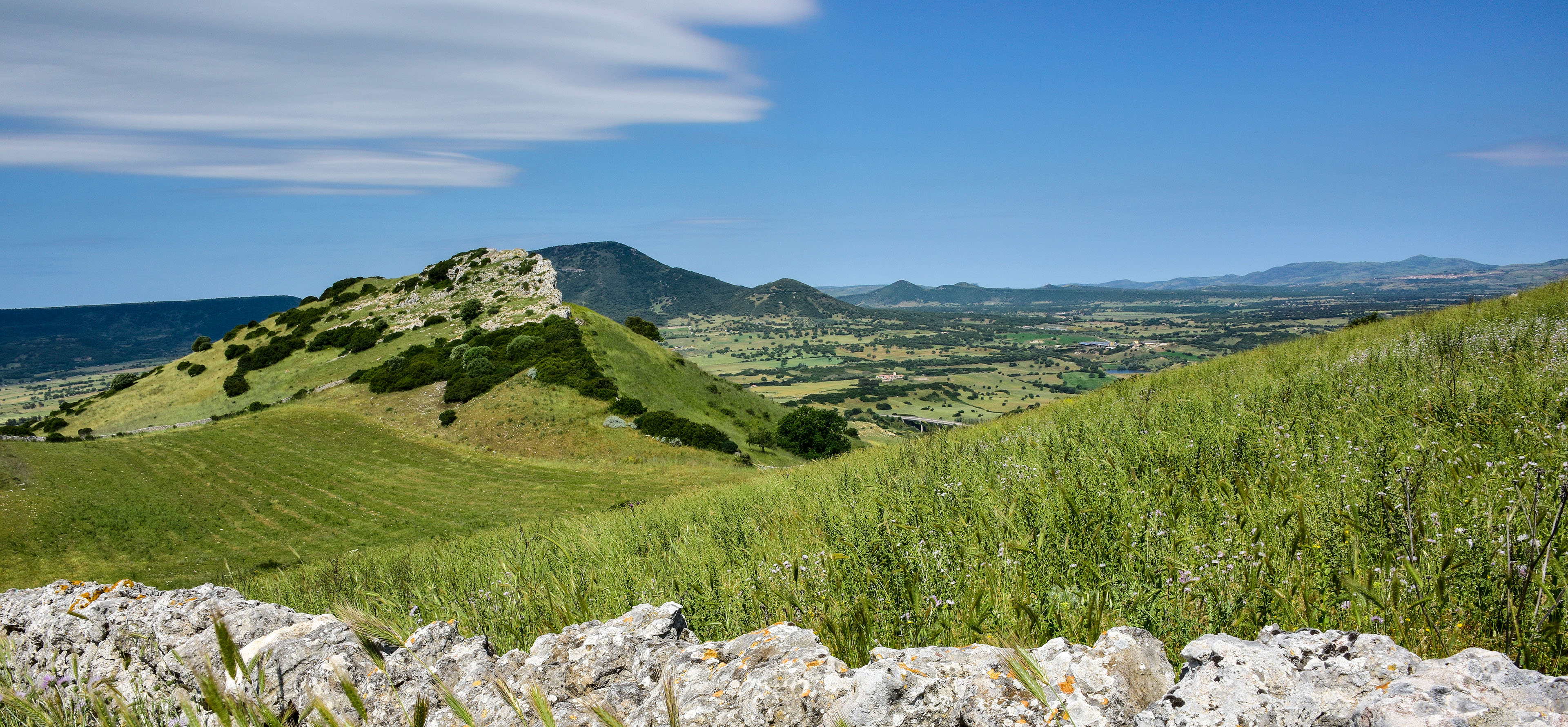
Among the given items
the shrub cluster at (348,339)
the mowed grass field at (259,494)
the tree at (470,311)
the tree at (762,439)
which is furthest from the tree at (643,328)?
the mowed grass field at (259,494)

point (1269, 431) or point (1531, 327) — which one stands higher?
point (1531, 327)

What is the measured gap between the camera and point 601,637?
3.86 meters

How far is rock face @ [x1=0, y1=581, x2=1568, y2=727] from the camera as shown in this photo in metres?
2.13

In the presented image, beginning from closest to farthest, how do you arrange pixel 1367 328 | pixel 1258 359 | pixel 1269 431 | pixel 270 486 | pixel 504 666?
1. pixel 504 666
2. pixel 1269 431
3. pixel 1258 359
4. pixel 1367 328
5. pixel 270 486

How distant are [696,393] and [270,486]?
1217 inches

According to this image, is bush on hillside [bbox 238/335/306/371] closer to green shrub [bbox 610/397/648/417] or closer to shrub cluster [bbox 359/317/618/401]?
shrub cluster [bbox 359/317/618/401]

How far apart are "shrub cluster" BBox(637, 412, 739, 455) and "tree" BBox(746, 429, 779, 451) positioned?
5.35 m

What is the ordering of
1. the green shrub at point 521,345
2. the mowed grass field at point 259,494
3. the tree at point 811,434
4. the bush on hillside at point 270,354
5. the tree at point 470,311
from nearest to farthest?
the mowed grass field at point 259,494
the green shrub at point 521,345
the tree at point 811,434
the bush on hillside at point 270,354
the tree at point 470,311

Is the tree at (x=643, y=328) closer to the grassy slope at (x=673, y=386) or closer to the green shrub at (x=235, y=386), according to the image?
the grassy slope at (x=673, y=386)

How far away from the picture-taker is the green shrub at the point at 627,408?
142 ft

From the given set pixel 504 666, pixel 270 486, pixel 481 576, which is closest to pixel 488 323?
pixel 270 486

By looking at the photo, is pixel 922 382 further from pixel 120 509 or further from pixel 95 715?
pixel 95 715

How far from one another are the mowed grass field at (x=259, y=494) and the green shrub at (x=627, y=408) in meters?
6.72

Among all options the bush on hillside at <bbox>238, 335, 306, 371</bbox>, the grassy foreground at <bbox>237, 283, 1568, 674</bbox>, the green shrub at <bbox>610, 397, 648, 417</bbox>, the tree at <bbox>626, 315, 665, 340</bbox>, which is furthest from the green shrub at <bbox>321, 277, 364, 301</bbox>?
the grassy foreground at <bbox>237, 283, 1568, 674</bbox>
